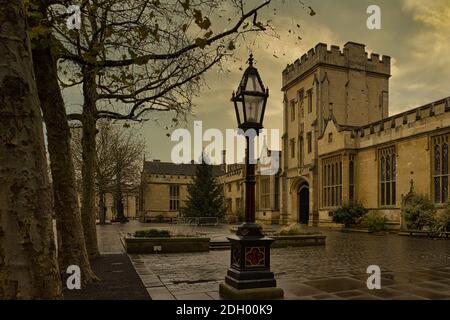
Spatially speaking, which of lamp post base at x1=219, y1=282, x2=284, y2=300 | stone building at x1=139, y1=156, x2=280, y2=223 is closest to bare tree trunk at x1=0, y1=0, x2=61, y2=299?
lamp post base at x1=219, y1=282, x2=284, y2=300

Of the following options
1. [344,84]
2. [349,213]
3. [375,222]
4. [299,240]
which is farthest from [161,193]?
[299,240]

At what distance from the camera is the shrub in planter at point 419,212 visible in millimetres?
20750

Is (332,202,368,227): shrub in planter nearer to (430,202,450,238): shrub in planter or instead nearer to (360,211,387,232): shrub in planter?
(360,211,387,232): shrub in planter

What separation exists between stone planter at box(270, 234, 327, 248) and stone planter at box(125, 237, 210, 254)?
340 centimetres

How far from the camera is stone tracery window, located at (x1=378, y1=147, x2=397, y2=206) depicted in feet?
82.9

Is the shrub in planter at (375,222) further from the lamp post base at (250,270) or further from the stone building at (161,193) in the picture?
the stone building at (161,193)

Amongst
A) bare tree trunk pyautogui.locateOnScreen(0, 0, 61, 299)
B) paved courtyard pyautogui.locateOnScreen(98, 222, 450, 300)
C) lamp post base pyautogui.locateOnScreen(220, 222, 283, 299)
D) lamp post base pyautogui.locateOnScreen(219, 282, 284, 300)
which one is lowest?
paved courtyard pyautogui.locateOnScreen(98, 222, 450, 300)

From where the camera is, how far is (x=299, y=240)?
665 inches

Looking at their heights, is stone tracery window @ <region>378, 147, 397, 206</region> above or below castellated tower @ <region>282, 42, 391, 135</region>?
below

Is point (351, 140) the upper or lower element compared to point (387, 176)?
upper

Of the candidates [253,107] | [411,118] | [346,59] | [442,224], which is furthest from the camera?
[346,59]

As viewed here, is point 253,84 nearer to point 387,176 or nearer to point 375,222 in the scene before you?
point 375,222

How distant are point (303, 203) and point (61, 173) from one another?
31800 millimetres

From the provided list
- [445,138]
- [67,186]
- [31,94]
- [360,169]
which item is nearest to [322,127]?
[360,169]
